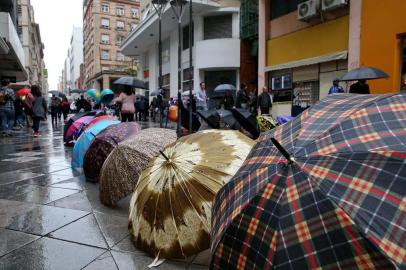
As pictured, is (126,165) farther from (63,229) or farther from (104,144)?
(104,144)

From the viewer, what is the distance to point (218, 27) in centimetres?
2312

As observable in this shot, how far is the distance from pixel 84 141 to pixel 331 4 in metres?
11.8

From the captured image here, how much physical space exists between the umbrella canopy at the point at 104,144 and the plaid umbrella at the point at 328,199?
11.3 feet

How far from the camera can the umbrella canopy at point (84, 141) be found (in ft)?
19.5

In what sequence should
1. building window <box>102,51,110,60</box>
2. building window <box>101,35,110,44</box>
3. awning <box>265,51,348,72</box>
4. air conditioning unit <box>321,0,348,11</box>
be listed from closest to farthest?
air conditioning unit <box>321,0,348,11</box>
awning <box>265,51,348,72</box>
building window <box>101,35,110,44</box>
building window <box>102,51,110,60</box>

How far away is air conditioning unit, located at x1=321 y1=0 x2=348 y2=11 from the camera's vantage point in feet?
45.2

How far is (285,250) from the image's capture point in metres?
1.41

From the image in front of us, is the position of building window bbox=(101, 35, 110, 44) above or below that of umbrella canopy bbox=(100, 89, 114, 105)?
above

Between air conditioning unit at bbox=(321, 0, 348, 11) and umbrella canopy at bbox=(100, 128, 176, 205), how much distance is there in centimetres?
1238

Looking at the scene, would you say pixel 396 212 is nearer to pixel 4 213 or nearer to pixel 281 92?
pixel 4 213

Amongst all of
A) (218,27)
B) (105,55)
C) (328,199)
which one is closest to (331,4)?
(218,27)

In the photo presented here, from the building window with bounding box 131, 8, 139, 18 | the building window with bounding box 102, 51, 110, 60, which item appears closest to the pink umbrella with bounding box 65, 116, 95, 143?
the building window with bounding box 102, 51, 110, 60

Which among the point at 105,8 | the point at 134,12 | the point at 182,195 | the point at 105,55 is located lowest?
the point at 182,195

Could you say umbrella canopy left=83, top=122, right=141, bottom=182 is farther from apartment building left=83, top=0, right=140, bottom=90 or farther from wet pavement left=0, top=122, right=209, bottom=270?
apartment building left=83, top=0, right=140, bottom=90
